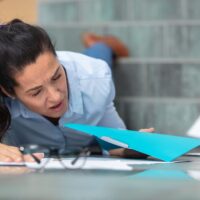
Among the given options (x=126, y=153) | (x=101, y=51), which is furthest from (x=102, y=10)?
(x=126, y=153)

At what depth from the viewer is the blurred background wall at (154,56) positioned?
3809 millimetres

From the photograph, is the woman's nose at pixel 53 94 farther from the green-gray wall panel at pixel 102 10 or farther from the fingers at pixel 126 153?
the green-gray wall panel at pixel 102 10

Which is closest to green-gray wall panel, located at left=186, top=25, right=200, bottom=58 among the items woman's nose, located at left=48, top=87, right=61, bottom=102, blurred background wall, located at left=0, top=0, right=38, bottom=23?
blurred background wall, located at left=0, top=0, right=38, bottom=23

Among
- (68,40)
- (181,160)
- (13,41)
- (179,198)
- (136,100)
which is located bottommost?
(136,100)

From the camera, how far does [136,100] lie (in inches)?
153

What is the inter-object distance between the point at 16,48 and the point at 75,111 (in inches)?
13.0

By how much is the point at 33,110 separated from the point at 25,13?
2262 millimetres

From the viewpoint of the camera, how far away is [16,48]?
1897 mm

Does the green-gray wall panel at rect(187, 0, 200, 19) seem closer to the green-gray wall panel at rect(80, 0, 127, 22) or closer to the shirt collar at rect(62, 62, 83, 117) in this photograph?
the green-gray wall panel at rect(80, 0, 127, 22)

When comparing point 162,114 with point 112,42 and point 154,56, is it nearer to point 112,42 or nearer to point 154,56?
point 154,56

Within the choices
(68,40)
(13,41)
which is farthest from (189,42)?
(13,41)

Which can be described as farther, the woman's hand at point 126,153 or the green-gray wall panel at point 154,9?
the green-gray wall panel at point 154,9

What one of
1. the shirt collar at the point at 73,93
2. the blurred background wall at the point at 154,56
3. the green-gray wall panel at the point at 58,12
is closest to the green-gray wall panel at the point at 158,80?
the blurred background wall at the point at 154,56

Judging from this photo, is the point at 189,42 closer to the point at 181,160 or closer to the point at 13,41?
the point at 13,41
